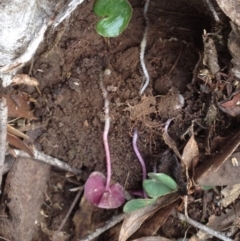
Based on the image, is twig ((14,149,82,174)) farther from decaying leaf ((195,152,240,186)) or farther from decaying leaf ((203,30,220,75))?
decaying leaf ((203,30,220,75))

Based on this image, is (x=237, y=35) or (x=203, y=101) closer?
(x=237, y=35)

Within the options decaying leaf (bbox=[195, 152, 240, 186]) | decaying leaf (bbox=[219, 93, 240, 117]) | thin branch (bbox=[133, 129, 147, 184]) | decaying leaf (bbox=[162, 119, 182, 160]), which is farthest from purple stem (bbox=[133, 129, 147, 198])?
decaying leaf (bbox=[219, 93, 240, 117])

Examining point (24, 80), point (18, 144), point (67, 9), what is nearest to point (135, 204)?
point (18, 144)

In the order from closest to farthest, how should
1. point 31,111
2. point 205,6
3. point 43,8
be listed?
point 43,8 → point 205,6 → point 31,111

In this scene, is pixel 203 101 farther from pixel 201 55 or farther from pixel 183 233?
pixel 183 233

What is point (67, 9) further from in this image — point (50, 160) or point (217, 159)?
point (217, 159)

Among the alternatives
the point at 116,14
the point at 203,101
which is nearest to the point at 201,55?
the point at 203,101

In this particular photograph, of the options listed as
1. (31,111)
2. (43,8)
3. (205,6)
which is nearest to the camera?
(43,8)
